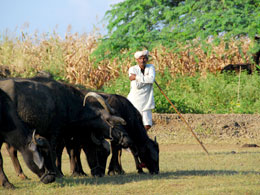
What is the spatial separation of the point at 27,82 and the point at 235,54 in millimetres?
15503

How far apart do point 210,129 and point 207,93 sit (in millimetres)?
3843

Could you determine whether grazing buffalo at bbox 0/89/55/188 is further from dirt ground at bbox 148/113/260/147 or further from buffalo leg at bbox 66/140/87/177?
dirt ground at bbox 148/113/260/147

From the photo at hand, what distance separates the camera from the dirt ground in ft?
47.8

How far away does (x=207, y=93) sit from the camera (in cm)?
1880

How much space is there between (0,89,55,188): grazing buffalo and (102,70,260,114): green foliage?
9918 mm

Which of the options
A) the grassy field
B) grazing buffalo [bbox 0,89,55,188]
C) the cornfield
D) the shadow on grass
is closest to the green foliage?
the cornfield

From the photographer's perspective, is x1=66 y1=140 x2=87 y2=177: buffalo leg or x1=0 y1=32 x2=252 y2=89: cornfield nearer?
x1=66 y1=140 x2=87 y2=177: buffalo leg

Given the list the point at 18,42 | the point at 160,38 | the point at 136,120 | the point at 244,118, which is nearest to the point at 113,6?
the point at 160,38

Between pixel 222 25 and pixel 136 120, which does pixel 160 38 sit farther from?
pixel 136 120

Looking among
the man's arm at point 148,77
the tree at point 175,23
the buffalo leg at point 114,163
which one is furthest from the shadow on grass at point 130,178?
the tree at point 175,23

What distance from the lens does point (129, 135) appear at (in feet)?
28.5

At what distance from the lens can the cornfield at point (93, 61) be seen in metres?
21.0

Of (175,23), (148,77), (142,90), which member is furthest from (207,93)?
(148,77)

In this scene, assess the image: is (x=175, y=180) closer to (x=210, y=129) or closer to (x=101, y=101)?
(x=101, y=101)
